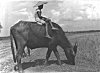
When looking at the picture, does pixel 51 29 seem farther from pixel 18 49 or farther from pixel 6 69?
pixel 6 69

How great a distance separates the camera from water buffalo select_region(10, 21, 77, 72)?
936 centimetres

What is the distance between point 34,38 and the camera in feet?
32.1

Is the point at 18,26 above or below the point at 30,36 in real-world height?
above

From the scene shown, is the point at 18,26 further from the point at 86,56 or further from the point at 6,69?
the point at 86,56

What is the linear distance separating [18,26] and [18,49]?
48.3 inches

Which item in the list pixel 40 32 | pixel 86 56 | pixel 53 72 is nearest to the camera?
pixel 53 72

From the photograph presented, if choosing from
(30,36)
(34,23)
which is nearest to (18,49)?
(30,36)

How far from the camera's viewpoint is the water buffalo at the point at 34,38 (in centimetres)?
936

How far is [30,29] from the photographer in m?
9.66

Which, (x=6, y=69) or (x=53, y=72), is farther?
(x=6, y=69)

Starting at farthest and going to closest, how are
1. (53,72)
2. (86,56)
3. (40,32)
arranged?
(86,56) < (40,32) < (53,72)

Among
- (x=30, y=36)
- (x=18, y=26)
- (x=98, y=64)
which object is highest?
(x=18, y=26)

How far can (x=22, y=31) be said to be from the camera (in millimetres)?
9398

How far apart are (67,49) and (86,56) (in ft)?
5.99
